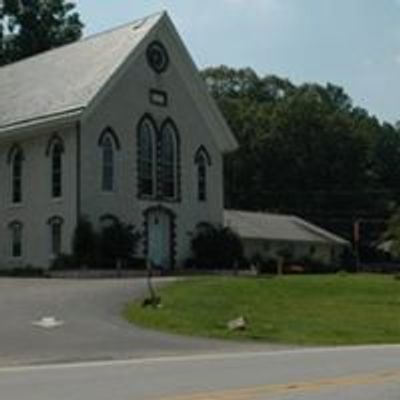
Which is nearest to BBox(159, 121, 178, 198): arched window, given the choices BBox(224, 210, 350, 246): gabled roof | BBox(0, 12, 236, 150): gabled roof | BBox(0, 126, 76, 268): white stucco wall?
BBox(0, 12, 236, 150): gabled roof

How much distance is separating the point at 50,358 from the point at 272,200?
75695mm

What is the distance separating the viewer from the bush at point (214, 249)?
53781mm

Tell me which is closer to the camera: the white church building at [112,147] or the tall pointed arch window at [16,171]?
the white church building at [112,147]

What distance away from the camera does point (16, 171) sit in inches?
2116

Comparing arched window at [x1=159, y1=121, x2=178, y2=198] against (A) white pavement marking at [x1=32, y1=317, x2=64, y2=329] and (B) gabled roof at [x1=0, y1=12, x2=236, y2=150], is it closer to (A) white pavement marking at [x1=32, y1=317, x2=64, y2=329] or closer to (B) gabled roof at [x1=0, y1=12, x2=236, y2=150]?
(B) gabled roof at [x1=0, y1=12, x2=236, y2=150]

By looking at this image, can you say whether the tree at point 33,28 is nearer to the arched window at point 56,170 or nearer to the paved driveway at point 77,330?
the arched window at point 56,170

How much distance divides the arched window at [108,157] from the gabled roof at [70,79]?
2215 mm

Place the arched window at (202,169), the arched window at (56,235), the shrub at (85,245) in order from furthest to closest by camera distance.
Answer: the arched window at (202,169)
the arched window at (56,235)
the shrub at (85,245)

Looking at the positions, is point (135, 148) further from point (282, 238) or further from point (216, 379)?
point (216, 379)

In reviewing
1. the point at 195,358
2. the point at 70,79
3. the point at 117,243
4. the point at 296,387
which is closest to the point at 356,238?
the point at 70,79

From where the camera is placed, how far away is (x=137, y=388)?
15352 mm

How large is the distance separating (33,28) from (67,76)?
22794mm

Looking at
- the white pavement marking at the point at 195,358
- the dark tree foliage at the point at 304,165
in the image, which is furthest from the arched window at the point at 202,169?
the dark tree foliage at the point at 304,165

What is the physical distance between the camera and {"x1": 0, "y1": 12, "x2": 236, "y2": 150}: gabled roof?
50.4 meters
